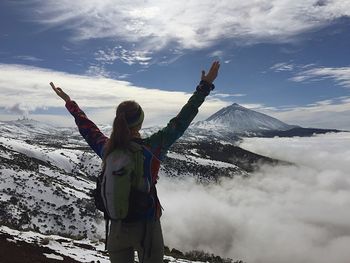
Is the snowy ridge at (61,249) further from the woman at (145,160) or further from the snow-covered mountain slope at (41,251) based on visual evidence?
the woman at (145,160)

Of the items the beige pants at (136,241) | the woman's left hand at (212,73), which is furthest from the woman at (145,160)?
the woman's left hand at (212,73)

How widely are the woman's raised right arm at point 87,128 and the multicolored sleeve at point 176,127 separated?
74 centimetres

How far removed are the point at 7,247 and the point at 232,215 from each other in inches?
5599

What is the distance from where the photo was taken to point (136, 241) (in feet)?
13.9

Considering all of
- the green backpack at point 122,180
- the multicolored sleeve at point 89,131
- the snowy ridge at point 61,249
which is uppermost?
the multicolored sleeve at point 89,131

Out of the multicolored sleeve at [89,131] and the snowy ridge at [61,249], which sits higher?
the multicolored sleeve at [89,131]

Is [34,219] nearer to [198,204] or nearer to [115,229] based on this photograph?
[115,229]

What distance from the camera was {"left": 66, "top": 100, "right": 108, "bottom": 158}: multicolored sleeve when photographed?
189 inches

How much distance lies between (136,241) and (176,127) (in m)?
1.29

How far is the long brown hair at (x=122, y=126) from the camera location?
13.6 feet

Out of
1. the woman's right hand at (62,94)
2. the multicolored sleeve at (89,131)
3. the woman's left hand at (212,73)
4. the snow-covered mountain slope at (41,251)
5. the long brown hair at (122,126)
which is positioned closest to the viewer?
the long brown hair at (122,126)

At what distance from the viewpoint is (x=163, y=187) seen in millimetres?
104000

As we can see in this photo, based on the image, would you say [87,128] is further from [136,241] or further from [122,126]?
[136,241]

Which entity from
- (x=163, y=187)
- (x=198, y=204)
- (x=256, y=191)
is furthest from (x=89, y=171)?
(x=256, y=191)
